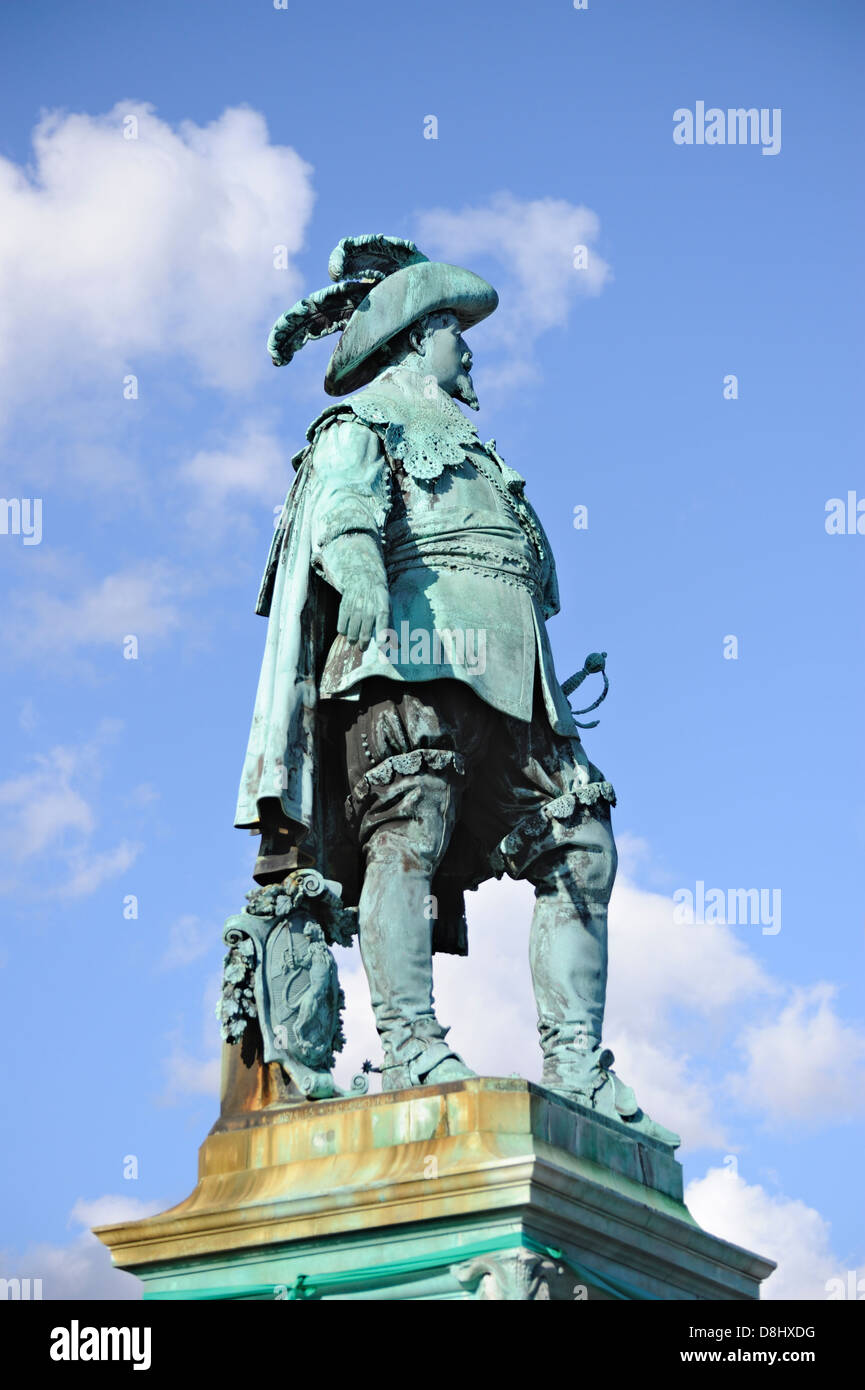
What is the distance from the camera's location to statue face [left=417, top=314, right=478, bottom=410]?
1147 centimetres

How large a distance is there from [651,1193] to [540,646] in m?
2.74

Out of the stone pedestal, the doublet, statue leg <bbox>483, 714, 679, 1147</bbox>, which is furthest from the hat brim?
the stone pedestal

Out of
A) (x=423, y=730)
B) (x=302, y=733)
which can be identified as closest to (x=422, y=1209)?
(x=423, y=730)

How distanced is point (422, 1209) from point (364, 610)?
9.05ft

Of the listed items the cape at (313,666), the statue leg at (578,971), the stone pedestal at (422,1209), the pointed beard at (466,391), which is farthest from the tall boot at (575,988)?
the pointed beard at (466,391)

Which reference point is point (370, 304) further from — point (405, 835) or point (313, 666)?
point (405, 835)

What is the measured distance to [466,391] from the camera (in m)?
11.6

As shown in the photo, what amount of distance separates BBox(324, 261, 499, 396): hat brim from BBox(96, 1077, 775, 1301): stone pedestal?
405 centimetres

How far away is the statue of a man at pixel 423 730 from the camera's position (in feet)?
33.0

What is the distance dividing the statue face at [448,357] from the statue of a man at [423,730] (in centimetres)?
22

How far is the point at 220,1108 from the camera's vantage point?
10.1m

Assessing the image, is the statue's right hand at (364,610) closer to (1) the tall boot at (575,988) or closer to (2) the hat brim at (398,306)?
(1) the tall boot at (575,988)
